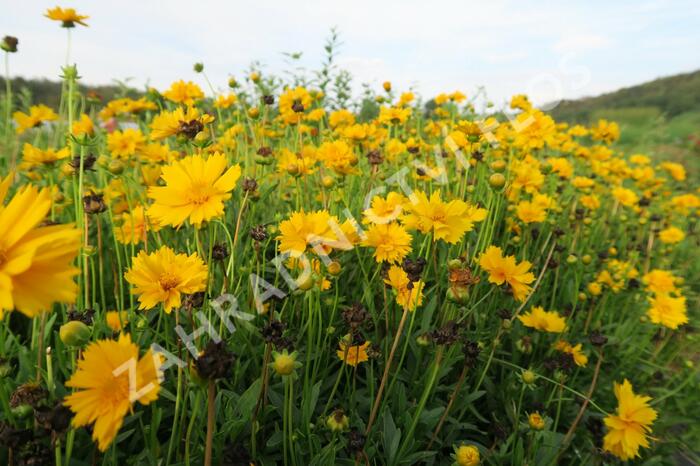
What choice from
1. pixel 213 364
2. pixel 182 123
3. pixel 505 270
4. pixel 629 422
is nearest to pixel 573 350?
pixel 629 422

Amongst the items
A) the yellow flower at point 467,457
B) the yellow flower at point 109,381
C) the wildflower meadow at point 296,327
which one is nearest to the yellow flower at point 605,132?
the wildflower meadow at point 296,327

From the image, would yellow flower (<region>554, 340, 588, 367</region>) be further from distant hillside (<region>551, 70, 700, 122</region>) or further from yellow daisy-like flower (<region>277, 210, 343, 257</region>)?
distant hillside (<region>551, 70, 700, 122</region>)

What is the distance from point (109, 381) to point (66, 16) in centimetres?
135

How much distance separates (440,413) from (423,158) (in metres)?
1.47

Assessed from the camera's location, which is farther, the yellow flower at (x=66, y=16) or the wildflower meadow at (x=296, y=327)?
the yellow flower at (x=66, y=16)

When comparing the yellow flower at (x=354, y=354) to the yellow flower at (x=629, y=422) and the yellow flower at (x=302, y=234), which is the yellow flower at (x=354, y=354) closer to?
the yellow flower at (x=302, y=234)

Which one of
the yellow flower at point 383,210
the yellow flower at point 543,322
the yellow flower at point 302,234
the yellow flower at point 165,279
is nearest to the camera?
the yellow flower at point 165,279

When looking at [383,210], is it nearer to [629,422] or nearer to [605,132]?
[629,422]

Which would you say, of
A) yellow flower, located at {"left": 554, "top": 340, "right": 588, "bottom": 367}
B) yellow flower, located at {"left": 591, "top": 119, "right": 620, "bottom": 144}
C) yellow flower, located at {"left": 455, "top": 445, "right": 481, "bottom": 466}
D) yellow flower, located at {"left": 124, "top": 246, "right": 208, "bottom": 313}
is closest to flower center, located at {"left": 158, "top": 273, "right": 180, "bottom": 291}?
yellow flower, located at {"left": 124, "top": 246, "right": 208, "bottom": 313}

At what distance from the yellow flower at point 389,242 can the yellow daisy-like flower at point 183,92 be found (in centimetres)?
112

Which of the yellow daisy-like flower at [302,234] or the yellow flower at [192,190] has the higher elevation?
the yellow flower at [192,190]

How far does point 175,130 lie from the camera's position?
3.56 feet

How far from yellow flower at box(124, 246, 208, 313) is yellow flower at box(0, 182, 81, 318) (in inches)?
→ 11.6

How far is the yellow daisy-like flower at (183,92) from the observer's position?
1.68m
